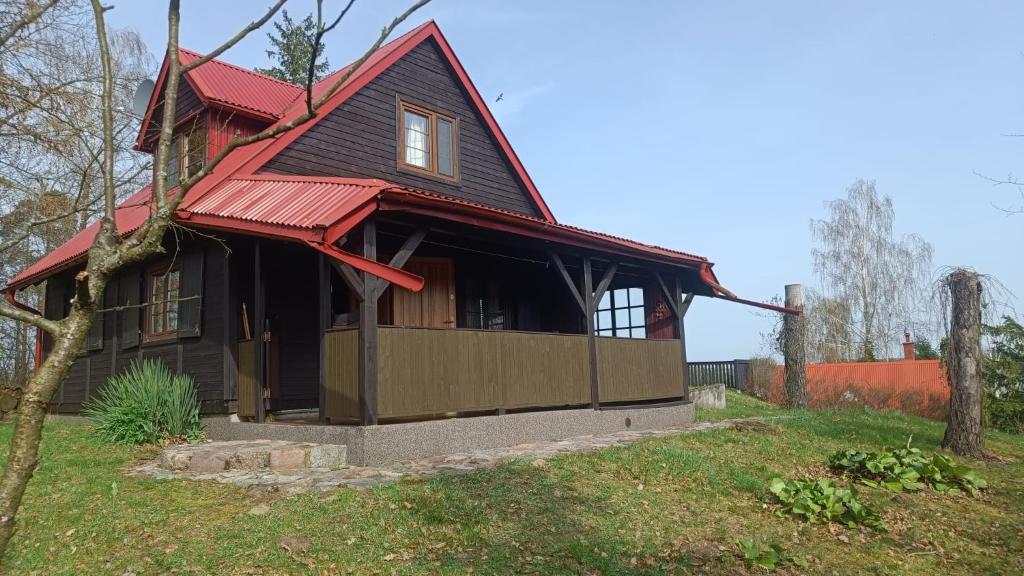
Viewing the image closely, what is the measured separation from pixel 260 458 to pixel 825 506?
224 inches

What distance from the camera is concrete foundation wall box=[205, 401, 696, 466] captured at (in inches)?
316

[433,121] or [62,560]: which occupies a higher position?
[433,121]

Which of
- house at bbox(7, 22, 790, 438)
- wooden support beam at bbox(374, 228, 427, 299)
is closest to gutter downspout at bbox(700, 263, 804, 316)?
house at bbox(7, 22, 790, 438)

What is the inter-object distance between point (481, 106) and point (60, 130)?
279 inches

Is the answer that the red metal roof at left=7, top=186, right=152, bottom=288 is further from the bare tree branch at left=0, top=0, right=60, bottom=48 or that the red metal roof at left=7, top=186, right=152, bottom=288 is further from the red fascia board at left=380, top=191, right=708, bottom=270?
the bare tree branch at left=0, top=0, right=60, bottom=48

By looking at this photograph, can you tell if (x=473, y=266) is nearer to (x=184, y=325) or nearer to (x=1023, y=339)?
(x=184, y=325)

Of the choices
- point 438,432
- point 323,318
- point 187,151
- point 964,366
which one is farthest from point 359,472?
point 964,366

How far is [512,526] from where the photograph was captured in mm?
5797

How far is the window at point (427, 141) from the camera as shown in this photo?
510 inches

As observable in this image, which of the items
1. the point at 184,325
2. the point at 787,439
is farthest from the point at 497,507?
the point at 184,325

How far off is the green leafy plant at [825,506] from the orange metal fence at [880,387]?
13.0 m

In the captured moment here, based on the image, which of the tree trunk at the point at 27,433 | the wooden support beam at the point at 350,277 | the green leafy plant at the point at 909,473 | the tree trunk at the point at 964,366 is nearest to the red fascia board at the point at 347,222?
the wooden support beam at the point at 350,277

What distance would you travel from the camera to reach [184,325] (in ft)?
36.1

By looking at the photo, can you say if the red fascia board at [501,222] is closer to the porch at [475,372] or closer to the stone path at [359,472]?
the porch at [475,372]
